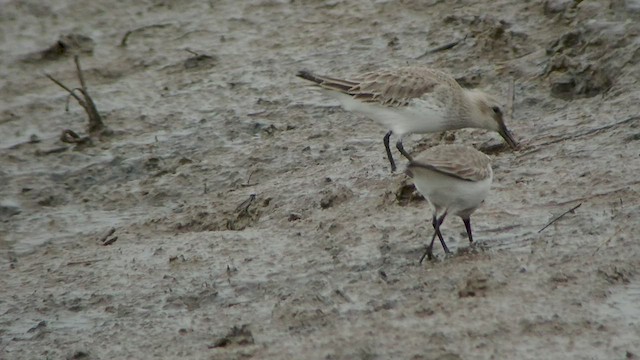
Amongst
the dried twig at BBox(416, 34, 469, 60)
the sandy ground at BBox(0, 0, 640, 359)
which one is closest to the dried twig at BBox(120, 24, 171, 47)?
the sandy ground at BBox(0, 0, 640, 359)

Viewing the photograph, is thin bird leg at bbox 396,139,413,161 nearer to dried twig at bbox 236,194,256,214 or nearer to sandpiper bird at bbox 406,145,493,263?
dried twig at bbox 236,194,256,214

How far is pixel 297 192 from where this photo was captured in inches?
331

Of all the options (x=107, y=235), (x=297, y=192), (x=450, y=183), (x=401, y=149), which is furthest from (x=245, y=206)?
(x=450, y=183)

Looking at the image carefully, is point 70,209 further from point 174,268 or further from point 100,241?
point 174,268

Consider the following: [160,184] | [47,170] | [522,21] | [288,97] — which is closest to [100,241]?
[160,184]

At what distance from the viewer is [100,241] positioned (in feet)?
28.2

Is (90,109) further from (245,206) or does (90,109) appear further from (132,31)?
(245,206)

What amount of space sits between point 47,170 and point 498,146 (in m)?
3.72

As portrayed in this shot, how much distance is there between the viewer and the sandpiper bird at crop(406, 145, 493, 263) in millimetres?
6793

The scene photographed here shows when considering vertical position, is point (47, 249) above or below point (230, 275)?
below

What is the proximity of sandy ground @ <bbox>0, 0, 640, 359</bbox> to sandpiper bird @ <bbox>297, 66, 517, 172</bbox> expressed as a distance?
25 cm

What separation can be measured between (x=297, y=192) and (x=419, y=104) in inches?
43.3

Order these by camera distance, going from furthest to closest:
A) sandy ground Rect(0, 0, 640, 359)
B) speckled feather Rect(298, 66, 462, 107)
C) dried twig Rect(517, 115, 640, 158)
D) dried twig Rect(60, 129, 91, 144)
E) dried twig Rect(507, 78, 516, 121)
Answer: dried twig Rect(60, 129, 91, 144)
dried twig Rect(507, 78, 516, 121)
speckled feather Rect(298, 66, 462, 107)
dried twig Rect(517, 115, 640, 158)
sandy ground Rect(0, 0, 640, 359)

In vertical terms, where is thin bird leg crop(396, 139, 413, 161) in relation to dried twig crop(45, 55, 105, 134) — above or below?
above
